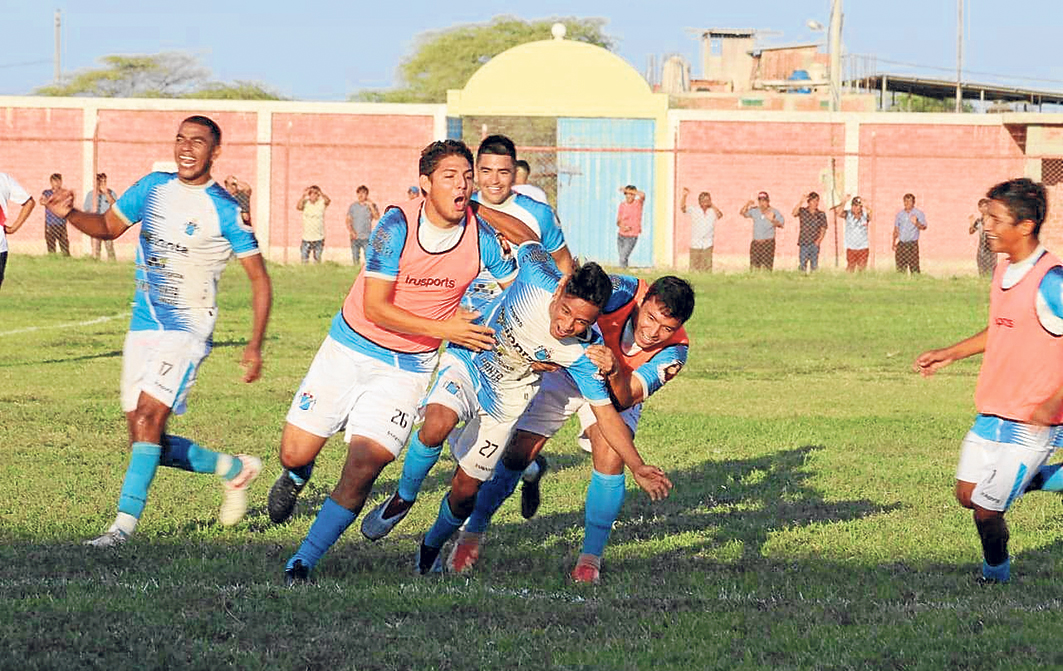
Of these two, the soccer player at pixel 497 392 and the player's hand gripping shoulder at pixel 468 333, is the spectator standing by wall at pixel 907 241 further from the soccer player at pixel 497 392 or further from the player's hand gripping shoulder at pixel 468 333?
the player's hand gripping shoulder at pixel 468 333

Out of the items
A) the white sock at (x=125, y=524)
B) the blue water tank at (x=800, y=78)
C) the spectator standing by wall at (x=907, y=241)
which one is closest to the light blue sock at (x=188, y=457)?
the white sock at (x=125, y=524)

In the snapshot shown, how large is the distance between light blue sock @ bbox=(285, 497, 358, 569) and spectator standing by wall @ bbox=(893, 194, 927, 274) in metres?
26.8

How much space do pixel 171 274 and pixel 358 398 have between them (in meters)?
1.38

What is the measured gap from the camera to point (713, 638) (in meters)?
6.52

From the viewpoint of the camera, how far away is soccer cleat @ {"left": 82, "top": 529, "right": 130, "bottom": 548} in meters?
8.09

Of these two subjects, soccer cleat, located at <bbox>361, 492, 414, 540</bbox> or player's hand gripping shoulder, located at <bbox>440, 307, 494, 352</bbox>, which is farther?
soccer cleat, located at <bbox>361, 492, 414, 540</bbox>

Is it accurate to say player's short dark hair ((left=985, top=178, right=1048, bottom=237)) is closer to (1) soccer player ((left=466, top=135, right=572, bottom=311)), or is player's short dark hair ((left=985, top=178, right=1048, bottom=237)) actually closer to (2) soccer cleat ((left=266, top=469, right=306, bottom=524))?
(1) soccer player ((left=466, top=135, right=572, bottom=311))

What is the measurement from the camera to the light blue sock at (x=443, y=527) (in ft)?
25.8

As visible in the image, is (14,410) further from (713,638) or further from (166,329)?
(713,638)

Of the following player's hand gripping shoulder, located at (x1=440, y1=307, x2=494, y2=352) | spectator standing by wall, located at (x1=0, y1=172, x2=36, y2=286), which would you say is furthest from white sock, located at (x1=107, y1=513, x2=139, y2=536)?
spectator standing by wall, located at (x1=0, y1=172, x2=36, y2=286)

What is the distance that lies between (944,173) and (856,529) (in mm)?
29975

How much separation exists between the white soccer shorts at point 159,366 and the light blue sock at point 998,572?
4.10 m

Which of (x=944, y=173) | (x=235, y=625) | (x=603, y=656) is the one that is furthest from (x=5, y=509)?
(x=944, y=173)

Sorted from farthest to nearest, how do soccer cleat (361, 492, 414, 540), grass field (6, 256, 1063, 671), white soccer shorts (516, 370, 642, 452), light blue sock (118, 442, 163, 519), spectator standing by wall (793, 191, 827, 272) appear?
1. spectator standing by wall (793, 191, 827, 272)
2. light blue sock (118, 442, 163, 519)
3. white soccer shorts (516, 370, 642, 452)
4. soccer cleat (361, 492, 414, 540)
5. grass field (6, 256, 1063, 671)
